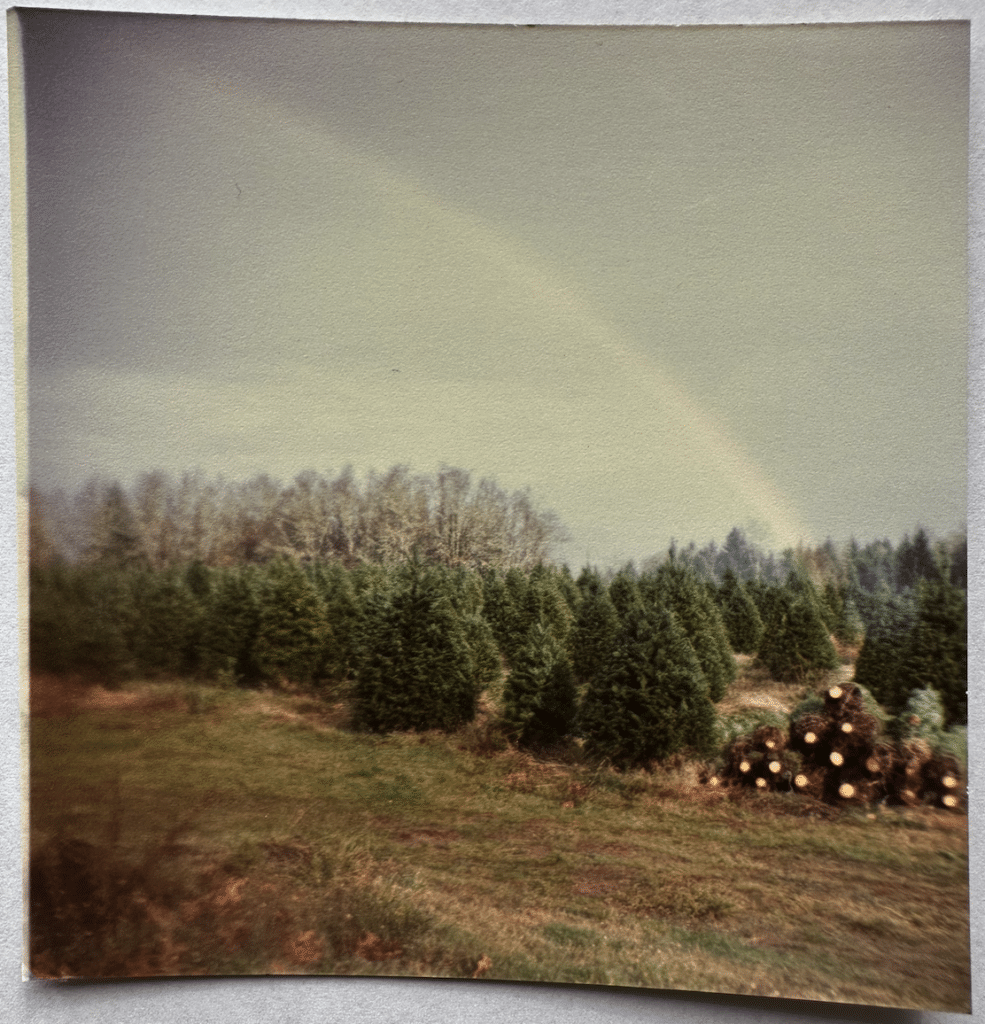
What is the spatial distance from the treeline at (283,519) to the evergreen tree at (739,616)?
1.18m

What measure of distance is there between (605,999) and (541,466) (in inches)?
146

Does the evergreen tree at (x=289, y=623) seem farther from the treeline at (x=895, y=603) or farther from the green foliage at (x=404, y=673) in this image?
the treeline at (x=895, y=603)

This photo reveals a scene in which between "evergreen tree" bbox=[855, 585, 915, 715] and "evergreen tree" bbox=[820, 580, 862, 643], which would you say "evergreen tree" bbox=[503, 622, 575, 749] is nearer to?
"evergreen tree" bbox=[820, 580, 862, 643]

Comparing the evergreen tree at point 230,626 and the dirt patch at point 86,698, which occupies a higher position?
the evergreen tree at point 230,626

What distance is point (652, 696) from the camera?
5.65m

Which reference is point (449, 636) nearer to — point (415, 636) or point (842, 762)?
point (415, 636)

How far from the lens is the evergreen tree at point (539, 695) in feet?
18.8

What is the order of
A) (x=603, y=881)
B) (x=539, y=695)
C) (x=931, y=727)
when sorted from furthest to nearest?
1. (x=539, y=695)
2. (x=603, y=881)
3. (x=931, y=727)

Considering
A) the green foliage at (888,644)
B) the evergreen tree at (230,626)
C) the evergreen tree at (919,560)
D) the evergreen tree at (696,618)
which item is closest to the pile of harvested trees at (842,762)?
the green foliage at (888,644)

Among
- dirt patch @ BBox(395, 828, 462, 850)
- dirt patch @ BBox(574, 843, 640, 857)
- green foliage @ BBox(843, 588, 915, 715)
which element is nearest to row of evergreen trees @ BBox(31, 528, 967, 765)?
green foliage @ BBox(843, 588, 915, 715)

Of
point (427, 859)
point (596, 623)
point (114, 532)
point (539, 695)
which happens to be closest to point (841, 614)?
point (596, 623)

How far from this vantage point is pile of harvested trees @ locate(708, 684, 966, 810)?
5.50 meters

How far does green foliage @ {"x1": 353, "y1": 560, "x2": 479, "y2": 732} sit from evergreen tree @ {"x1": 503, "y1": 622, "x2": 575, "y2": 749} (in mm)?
291

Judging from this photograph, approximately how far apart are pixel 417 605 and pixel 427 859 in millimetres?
1763
